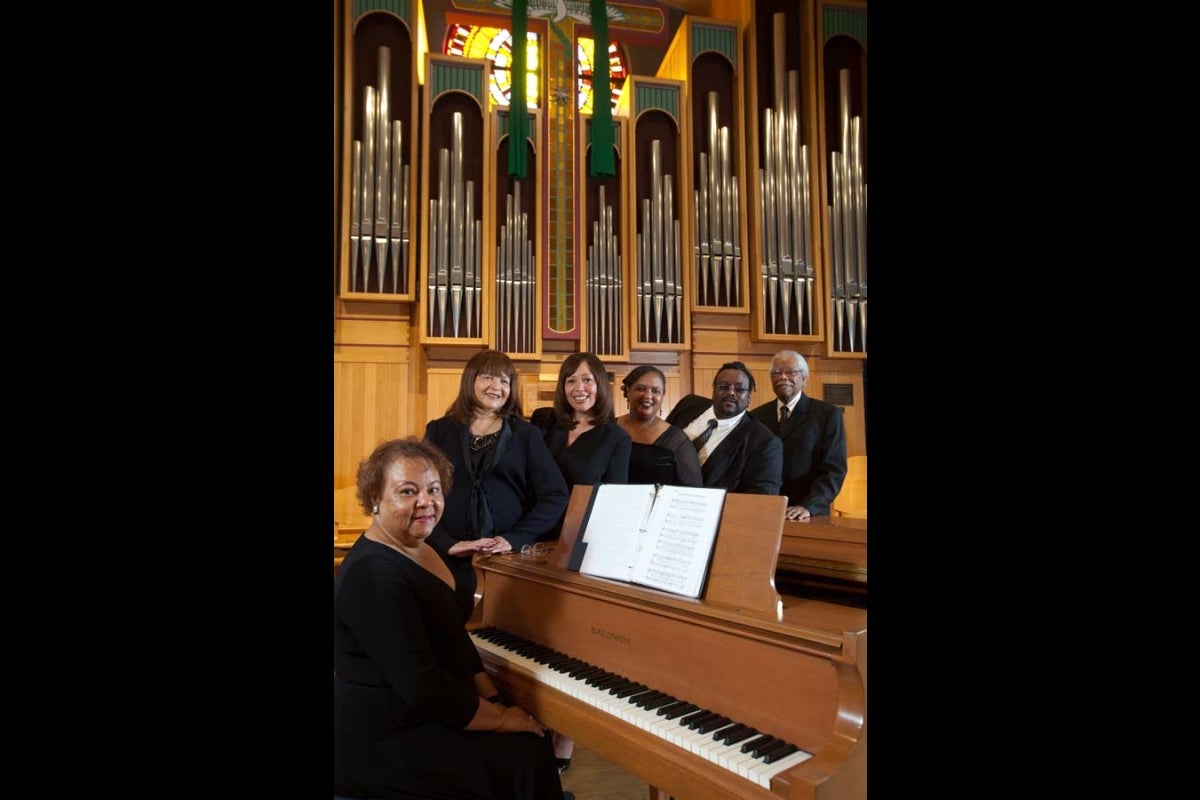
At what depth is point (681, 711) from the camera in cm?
152

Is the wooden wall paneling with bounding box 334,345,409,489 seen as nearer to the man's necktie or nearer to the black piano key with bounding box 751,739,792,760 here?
the man's necktie

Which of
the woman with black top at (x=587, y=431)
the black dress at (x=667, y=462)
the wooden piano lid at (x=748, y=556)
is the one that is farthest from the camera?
the black dress at (x=667, y=462)

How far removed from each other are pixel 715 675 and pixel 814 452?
1.93 metres

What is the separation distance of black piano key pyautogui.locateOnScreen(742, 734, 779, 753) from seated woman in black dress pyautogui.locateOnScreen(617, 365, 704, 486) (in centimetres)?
135

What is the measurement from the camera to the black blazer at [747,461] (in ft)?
9.47

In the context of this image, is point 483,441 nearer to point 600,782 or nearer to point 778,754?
point 600,782

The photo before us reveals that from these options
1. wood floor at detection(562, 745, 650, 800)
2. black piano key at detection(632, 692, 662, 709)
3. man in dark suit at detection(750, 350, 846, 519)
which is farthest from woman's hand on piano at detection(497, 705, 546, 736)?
man in dark suit at detection(750, 350, 846, 519)

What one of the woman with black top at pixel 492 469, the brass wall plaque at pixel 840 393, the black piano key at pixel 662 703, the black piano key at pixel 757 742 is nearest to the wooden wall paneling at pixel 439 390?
the woman with black top at pixel 492 469

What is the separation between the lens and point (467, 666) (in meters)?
1.67

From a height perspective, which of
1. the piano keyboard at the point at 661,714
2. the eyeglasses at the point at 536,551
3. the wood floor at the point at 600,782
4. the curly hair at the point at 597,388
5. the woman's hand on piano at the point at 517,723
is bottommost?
the wood floor at the point at 600,782

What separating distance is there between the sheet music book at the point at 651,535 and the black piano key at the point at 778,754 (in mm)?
358

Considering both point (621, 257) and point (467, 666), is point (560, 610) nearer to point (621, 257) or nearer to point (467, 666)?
point (467, 666)

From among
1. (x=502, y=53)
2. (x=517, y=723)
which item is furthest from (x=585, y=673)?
(x=502, y=53)

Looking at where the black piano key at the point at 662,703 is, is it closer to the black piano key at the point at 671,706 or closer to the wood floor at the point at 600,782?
the black piano key at the point at 671,706
